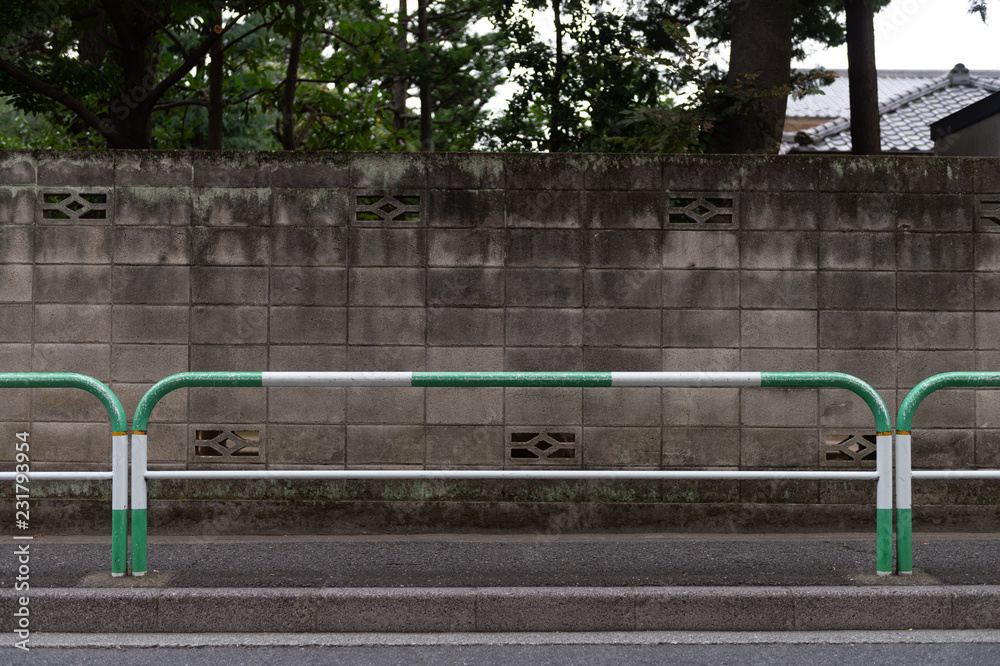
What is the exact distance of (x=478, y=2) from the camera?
1079 cm

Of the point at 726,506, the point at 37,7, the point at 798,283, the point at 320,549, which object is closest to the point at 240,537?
the point at 320,549

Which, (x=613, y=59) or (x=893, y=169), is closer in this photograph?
(x=893, y=169)

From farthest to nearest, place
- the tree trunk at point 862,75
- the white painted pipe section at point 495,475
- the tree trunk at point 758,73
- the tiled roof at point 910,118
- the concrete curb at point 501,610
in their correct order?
the tiled roof at point 910,118, the tree trunk at point 862,75, the tree trunk at point 758,73, the white painted pipe section at point 495,475, the concrete curb at point 501,610

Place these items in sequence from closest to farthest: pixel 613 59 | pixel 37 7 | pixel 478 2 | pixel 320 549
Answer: pixel 320 549, pixel 37 7, pixel 613 59, pixel 478 2

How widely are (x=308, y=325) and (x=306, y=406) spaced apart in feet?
1.53

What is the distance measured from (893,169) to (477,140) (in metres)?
7.19

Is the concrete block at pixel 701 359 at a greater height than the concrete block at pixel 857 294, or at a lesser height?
lesser

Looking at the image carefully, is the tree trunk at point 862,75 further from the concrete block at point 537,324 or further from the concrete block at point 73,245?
the concrete block at point 73,245

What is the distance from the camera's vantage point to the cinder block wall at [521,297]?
190 inches

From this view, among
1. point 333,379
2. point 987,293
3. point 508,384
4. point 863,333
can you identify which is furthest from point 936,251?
point 333,379

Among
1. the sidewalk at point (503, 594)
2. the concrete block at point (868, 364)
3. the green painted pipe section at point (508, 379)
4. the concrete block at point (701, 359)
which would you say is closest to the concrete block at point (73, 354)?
the sidewalk at point (503, 594)

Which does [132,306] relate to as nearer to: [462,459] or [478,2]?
[462,459]

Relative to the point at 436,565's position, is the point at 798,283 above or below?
above

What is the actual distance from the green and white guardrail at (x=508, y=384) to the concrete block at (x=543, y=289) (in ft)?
4.03
